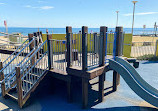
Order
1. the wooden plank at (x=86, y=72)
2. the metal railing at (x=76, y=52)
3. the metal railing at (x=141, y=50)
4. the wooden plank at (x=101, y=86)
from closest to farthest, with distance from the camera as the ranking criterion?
1. the wooden plank at (x=86, y=72)
2. the metal railing at (x=76, y=52)
3. the wooden plank at (x=101, y=86)
4. the metal railing at (x=141, y=50)

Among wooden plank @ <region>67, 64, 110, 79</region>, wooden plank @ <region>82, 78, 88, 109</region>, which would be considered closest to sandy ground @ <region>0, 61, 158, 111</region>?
wooden plank @ <region>82, 78, 88, 109</region>

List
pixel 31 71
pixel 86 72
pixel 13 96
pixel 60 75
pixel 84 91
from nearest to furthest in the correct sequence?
1. pixel 86 72
2. pixel 84 91
3. pixel 31 71
4. pixel 60 75
5. pixel 13 96

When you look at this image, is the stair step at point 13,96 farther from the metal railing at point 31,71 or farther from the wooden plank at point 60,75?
the wooden plank at point 60,75

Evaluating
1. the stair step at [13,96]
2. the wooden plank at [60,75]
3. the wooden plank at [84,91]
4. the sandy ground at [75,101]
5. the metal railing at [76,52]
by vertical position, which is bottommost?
the sandy ground at [75,101]

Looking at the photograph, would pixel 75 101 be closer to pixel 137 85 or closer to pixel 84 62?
pixel 84 62

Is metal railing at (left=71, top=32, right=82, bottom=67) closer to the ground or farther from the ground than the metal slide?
farther from the ground

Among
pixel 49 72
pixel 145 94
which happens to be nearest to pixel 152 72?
pixel 145 94

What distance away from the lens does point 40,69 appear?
5.69 meters

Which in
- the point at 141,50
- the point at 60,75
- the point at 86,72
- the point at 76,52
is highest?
the point at 76,52

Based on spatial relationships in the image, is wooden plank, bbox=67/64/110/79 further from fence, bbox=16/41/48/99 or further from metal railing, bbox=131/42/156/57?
metal railing, bbox=131/42/156/57

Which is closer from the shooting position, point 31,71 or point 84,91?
point 84,91

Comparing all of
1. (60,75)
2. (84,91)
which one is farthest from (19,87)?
(84,91)

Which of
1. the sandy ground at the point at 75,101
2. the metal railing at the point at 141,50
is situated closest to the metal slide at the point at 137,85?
the sandy ground at the point at 75,101

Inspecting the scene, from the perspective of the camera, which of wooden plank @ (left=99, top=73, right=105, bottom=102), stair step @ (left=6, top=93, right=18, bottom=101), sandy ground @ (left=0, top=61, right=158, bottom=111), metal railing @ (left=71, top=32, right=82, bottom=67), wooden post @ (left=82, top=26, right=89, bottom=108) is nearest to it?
wooden post @ (left=82, top=26, right=89, bottom=108)
